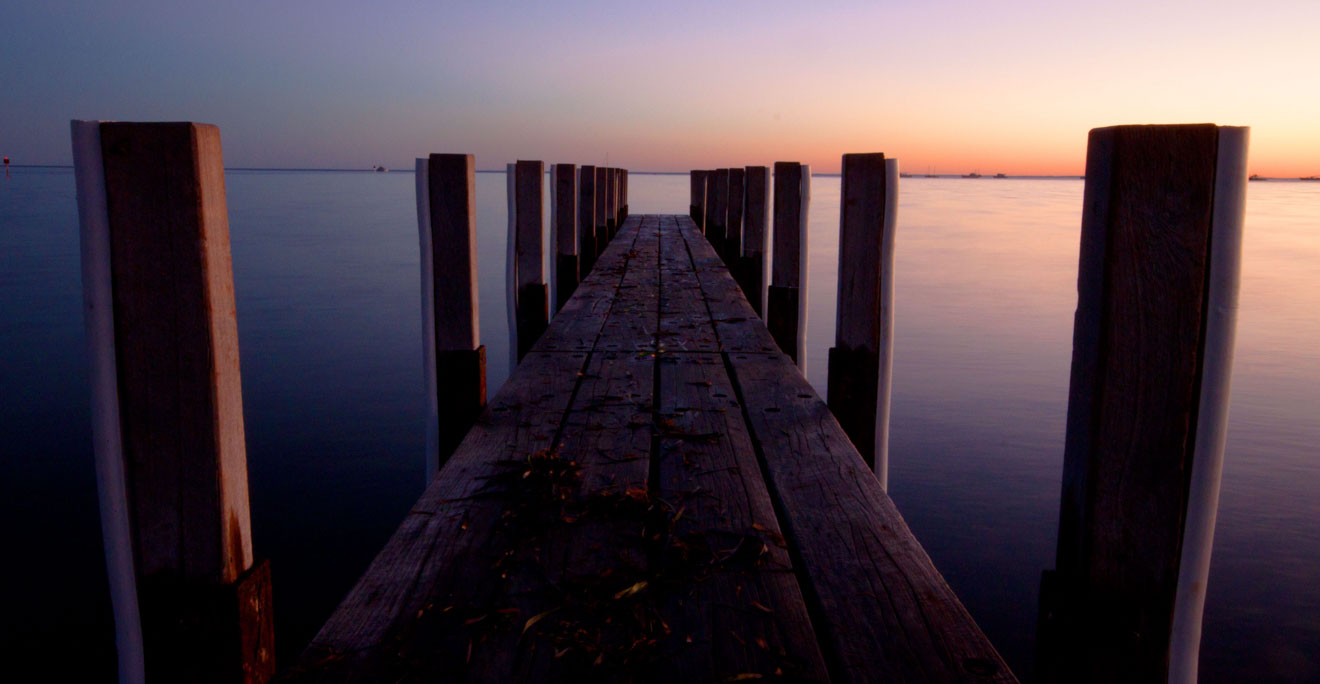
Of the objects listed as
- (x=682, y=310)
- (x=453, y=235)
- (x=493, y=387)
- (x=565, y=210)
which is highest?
(x=565, y=210)

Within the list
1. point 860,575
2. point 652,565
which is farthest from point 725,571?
point 860,575

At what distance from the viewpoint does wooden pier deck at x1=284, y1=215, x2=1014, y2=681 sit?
1.81m

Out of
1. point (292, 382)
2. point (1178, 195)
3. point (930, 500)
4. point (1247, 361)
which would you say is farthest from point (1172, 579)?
point (1247, 361)

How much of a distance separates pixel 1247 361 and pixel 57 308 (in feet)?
61.2

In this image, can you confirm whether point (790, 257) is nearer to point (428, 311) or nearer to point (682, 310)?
point (682, 310)

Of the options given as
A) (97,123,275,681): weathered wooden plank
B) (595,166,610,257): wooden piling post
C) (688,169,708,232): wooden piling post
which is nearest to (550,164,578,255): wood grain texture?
(595,166,610,257): wooden piling post

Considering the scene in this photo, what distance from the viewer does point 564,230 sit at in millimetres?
9789

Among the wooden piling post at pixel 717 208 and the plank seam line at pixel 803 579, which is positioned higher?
the wooden piling post at pixel 717 208

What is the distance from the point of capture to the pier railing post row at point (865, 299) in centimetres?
398

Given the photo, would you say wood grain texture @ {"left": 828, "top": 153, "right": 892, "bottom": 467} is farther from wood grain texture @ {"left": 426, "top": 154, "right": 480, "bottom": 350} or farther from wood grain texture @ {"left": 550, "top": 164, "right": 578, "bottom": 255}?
wood grain texture @ {"left": 550, "top": 164, "right": 578, "bottom": 255}

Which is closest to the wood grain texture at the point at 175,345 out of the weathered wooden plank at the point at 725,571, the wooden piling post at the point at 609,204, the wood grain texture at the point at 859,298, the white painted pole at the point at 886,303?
the weathered wooden plank at the point at 725,571

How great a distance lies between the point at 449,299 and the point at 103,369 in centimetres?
208

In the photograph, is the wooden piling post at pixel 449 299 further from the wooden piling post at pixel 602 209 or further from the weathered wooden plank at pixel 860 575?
the wooden piling post at pixel 602 209

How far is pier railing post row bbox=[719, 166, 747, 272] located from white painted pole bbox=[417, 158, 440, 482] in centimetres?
748
